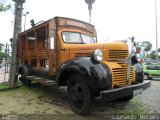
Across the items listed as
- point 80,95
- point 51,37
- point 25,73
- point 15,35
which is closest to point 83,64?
point 80,95

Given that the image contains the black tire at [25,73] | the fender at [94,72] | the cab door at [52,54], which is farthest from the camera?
the black tire at [25,73]

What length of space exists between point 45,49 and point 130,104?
349 cm

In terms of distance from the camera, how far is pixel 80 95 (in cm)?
597

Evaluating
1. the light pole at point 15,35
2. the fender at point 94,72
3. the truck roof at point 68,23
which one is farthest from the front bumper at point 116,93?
the light pole at point 15,35

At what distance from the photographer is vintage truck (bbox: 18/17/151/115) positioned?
18.0 ft

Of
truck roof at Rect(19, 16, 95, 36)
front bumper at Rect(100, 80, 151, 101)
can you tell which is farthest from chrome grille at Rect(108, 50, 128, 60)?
truck roof at Rect(19, 16, 95, 36)

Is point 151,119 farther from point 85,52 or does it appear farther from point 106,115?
point 85,52

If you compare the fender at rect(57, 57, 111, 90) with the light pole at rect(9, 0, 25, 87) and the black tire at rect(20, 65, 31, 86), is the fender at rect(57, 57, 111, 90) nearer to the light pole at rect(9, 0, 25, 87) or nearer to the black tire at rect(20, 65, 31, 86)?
the black tire at rect(20, 65, 31, 86)

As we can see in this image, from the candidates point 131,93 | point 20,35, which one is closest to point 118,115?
point 131,93

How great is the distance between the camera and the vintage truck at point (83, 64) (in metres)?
5.48

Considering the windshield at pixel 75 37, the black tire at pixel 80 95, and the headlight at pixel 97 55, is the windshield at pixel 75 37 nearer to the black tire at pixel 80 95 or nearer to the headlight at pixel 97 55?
the black tire at pixel 80 95

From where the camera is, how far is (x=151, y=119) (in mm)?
5543

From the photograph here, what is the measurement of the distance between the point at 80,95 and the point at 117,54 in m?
1.43

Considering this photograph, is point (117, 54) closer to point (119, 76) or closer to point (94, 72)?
point (119, 76)
